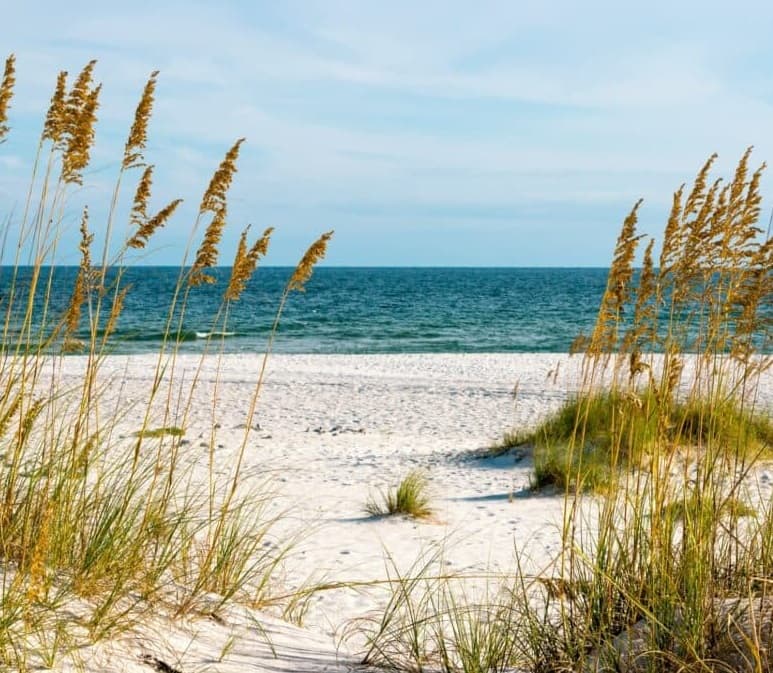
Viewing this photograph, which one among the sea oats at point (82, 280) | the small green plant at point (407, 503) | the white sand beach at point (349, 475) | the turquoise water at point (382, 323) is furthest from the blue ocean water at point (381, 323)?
the sea oats at point (82, 280)

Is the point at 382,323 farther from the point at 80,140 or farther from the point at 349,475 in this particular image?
the point at 80,140

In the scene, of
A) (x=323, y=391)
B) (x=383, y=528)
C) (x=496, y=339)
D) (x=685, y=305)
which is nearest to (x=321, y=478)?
(x=383, y=528)

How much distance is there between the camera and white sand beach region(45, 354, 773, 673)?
3.68 meters

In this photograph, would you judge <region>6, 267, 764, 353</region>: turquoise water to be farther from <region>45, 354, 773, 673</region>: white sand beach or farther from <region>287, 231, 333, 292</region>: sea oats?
<region>287, 231, 333, 292</region>: sea oats

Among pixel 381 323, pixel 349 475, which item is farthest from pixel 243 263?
pixel 381 323

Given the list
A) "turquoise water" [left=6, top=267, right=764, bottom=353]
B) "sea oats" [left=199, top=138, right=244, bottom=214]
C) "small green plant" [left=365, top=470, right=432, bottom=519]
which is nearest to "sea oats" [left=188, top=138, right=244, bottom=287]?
"sea oats" [left=199, top=138, right=244, bottom=214]

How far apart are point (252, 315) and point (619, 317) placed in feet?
129

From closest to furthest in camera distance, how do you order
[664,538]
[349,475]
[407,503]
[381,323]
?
1. [664,538]
2. [407,503]
3. [349,475]
4. [381,323]

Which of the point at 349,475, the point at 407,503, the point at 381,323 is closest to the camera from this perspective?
the point at 407,503

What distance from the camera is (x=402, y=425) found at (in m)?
13.9

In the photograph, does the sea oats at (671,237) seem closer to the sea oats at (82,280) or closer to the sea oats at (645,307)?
the sea oats at (645,307)

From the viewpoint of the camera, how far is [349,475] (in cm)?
978

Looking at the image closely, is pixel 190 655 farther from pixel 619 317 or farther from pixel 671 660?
pixel 619 317

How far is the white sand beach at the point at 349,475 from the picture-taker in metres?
3.68
